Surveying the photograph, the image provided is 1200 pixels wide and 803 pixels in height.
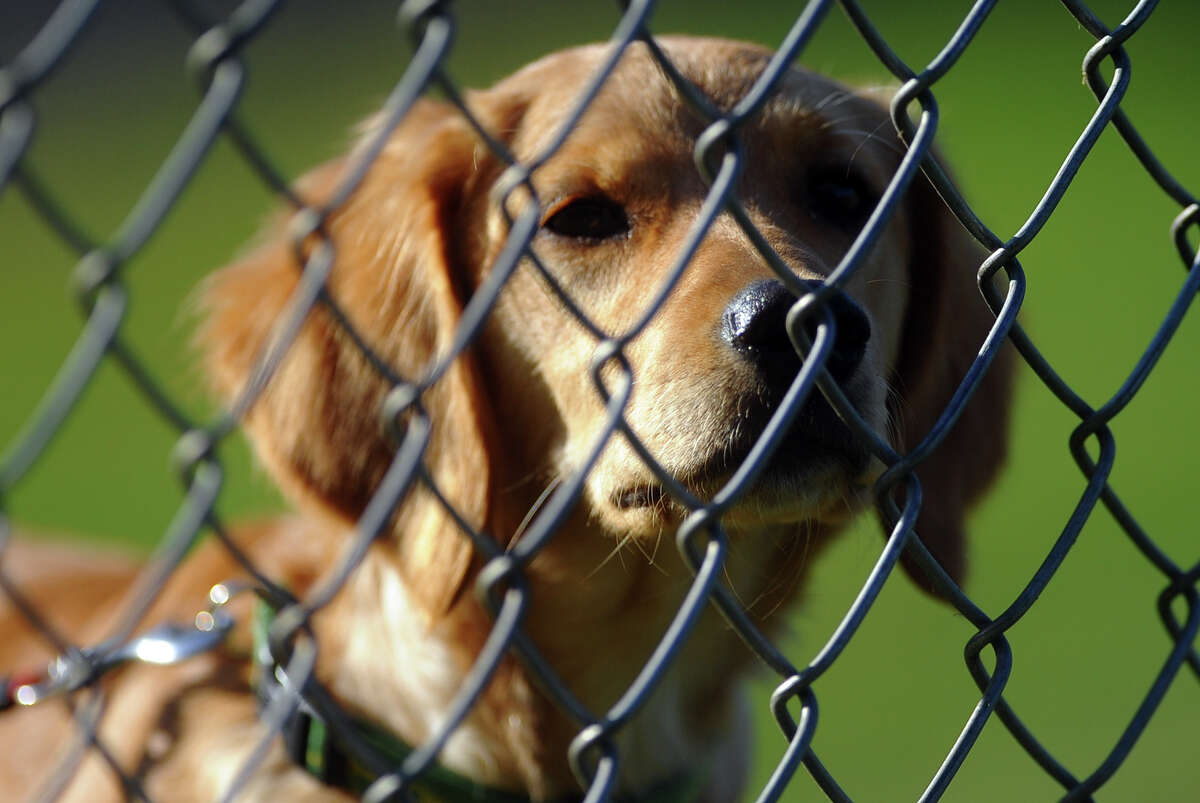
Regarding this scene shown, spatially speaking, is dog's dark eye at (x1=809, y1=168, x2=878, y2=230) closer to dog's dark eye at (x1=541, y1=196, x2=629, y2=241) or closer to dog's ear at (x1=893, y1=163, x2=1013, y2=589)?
dog's ear at (x1=893, y1=163, x2=1013, y2=589)

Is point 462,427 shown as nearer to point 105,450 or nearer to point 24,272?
point 105,450

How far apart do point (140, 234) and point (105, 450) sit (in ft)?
19.6

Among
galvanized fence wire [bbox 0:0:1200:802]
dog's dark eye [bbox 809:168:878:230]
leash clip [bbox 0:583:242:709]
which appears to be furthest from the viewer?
dog's dark eye [bbox 809:168:878:230]

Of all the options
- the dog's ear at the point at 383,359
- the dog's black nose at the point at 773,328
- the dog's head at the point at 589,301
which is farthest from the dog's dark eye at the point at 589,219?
the dog's black nose at the point at 773,328

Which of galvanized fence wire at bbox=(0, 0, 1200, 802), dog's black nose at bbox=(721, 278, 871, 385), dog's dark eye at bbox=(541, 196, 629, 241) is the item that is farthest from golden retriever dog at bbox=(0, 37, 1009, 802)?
galvanized fence wire at bbox=(0, 0, 1200, 802)

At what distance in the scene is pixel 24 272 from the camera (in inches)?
371

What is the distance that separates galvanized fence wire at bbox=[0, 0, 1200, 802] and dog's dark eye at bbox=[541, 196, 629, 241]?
35cm

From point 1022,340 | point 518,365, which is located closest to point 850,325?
point 1022,340

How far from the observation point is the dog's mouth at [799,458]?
1599mm

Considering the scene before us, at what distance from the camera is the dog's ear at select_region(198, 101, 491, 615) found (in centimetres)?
196

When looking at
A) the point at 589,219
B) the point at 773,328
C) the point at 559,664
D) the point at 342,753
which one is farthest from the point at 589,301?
the point at 342,753

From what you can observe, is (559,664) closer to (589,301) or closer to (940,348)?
(589,301)

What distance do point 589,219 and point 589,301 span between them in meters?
0.15

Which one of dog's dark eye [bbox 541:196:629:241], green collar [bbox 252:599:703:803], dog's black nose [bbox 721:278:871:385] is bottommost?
green collar [bbox 252:599:703:803]
